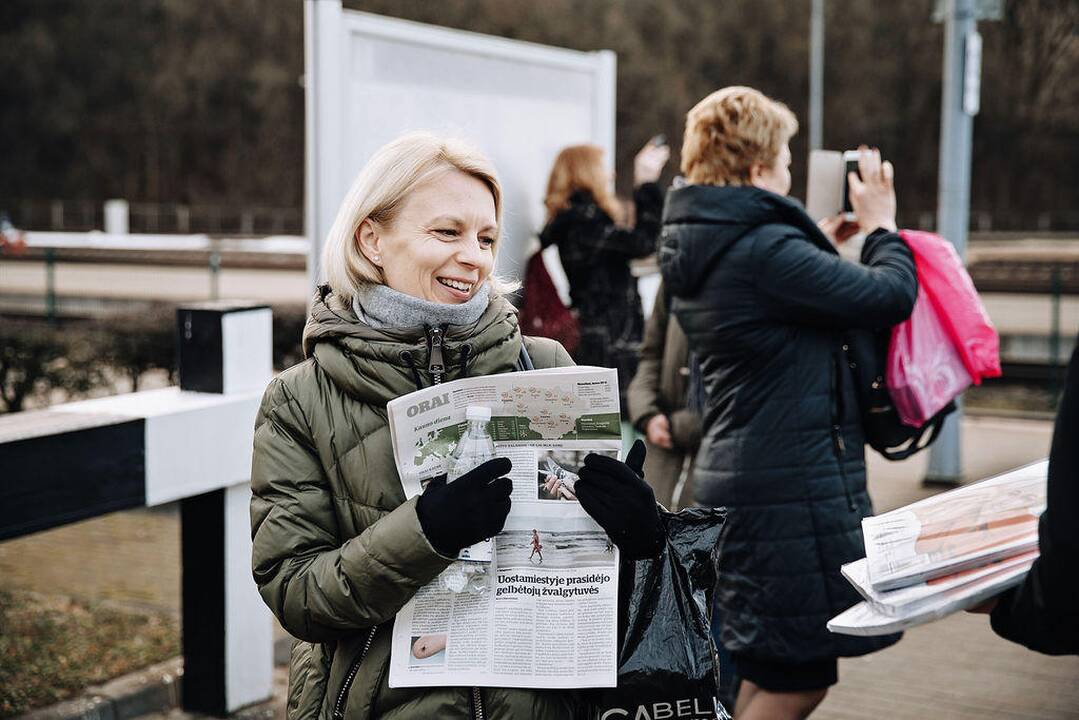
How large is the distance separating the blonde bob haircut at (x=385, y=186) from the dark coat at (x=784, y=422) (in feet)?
4.44

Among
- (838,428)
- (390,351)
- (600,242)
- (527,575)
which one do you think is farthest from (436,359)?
(600,242)

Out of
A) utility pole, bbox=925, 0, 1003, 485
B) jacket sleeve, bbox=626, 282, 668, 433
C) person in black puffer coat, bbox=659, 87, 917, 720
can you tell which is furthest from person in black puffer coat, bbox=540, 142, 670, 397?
utility pole, bbox=925, 0, 1003, 485

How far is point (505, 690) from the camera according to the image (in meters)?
2.16

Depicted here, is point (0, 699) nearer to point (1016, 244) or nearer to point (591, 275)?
point (591, 275)

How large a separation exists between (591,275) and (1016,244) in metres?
36.9

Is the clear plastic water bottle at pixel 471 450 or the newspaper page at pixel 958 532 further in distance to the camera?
the clear plastic water bottle at pixel 471 450

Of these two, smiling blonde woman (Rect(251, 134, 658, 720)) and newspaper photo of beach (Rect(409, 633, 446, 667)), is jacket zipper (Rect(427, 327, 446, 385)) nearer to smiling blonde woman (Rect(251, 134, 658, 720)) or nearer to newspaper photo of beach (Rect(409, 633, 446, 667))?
smiling blonde woman (Rect(251, 134, 658, 720))

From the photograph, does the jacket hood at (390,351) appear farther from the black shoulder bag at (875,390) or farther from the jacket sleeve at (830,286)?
the black shoulder bag at (875,390)

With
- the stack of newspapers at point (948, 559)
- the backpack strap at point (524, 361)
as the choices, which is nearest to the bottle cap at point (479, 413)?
the backpack strap at point (524, 361)

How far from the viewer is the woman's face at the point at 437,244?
7.53 ft

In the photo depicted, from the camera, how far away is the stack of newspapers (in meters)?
1.88

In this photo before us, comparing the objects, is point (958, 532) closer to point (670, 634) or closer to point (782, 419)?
point (670, 634)

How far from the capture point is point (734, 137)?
12.2 ft

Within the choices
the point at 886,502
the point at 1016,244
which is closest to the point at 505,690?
the point at 886,502
